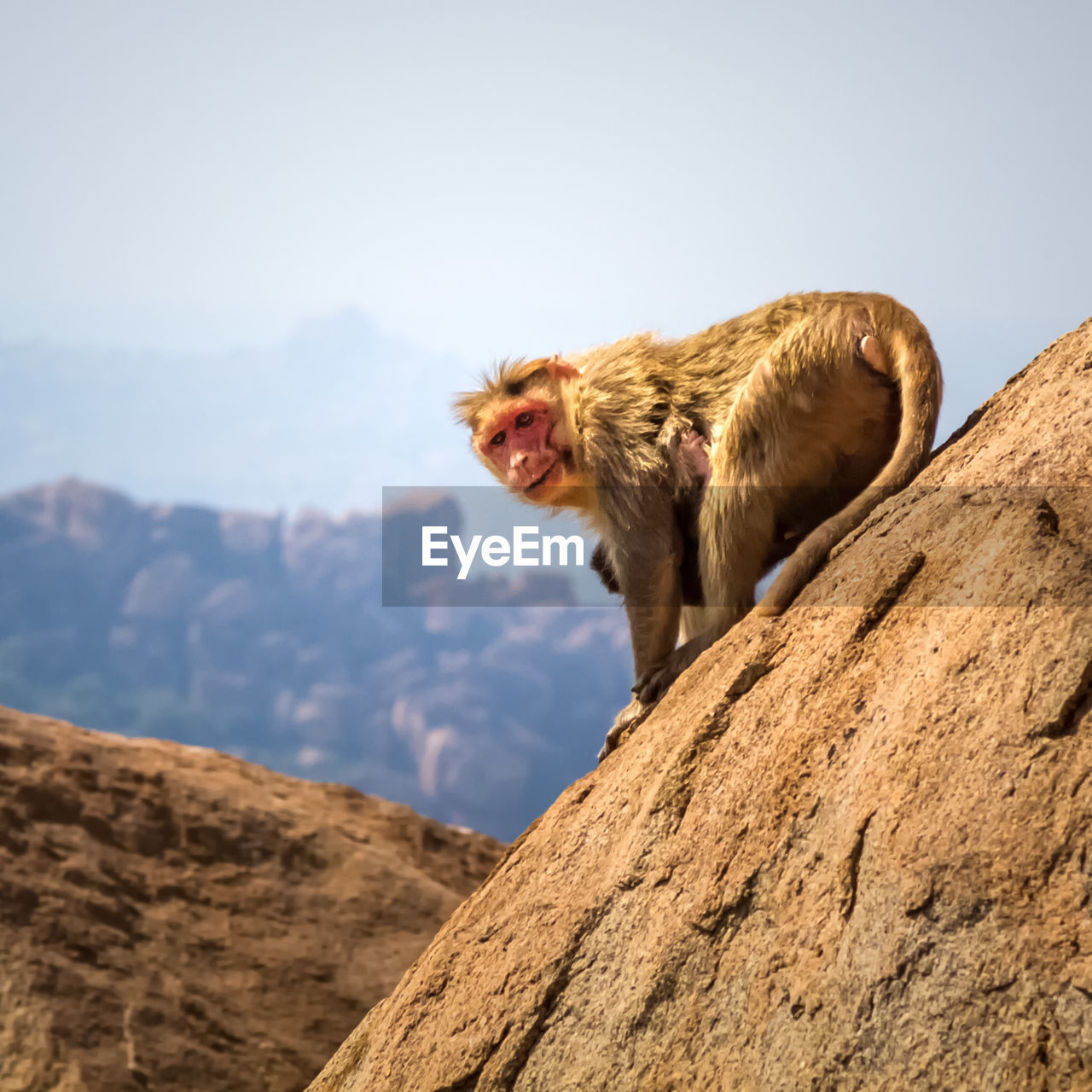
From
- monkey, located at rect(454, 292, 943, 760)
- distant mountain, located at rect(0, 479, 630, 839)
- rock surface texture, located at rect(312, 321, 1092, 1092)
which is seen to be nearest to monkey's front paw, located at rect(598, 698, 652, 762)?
monkey, located at rect(454, 292, 943, 760)

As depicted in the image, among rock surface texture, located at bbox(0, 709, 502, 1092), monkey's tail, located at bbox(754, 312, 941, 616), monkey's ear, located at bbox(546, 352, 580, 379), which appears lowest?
rock surface texture, located at bbox(0, 709, 502, 1092)

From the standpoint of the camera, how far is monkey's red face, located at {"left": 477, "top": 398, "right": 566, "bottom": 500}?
4.09m

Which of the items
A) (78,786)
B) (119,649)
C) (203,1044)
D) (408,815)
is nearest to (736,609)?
(203,1044)

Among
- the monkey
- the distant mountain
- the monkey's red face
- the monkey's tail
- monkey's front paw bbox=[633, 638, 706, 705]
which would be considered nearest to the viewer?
the monkey's tail

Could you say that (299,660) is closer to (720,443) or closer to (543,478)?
(543,478)

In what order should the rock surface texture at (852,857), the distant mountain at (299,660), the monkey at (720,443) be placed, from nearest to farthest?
1. the rock surface texture at (852,857)
2. the monkey at (720,443)
3. the distant mountain at (299,660)

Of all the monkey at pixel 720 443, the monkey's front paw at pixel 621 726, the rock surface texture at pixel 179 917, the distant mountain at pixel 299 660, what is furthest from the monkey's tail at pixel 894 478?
the distant mountain at pixel 299 660

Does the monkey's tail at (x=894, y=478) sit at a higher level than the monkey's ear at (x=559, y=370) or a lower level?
lower

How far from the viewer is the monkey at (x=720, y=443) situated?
11.0 feet

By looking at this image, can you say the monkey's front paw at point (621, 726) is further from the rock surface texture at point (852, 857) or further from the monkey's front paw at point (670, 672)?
the rock surface texture at point (852, 857)

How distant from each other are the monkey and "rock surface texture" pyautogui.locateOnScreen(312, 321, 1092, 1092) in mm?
256

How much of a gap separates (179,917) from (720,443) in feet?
15.6

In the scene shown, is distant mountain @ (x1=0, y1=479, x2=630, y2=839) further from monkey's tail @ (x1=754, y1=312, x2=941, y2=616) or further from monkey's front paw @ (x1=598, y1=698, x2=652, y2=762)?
monkey's tail @ (x1=754, y1=312, x2=941, y2=616)

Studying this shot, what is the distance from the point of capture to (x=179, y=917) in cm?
647
